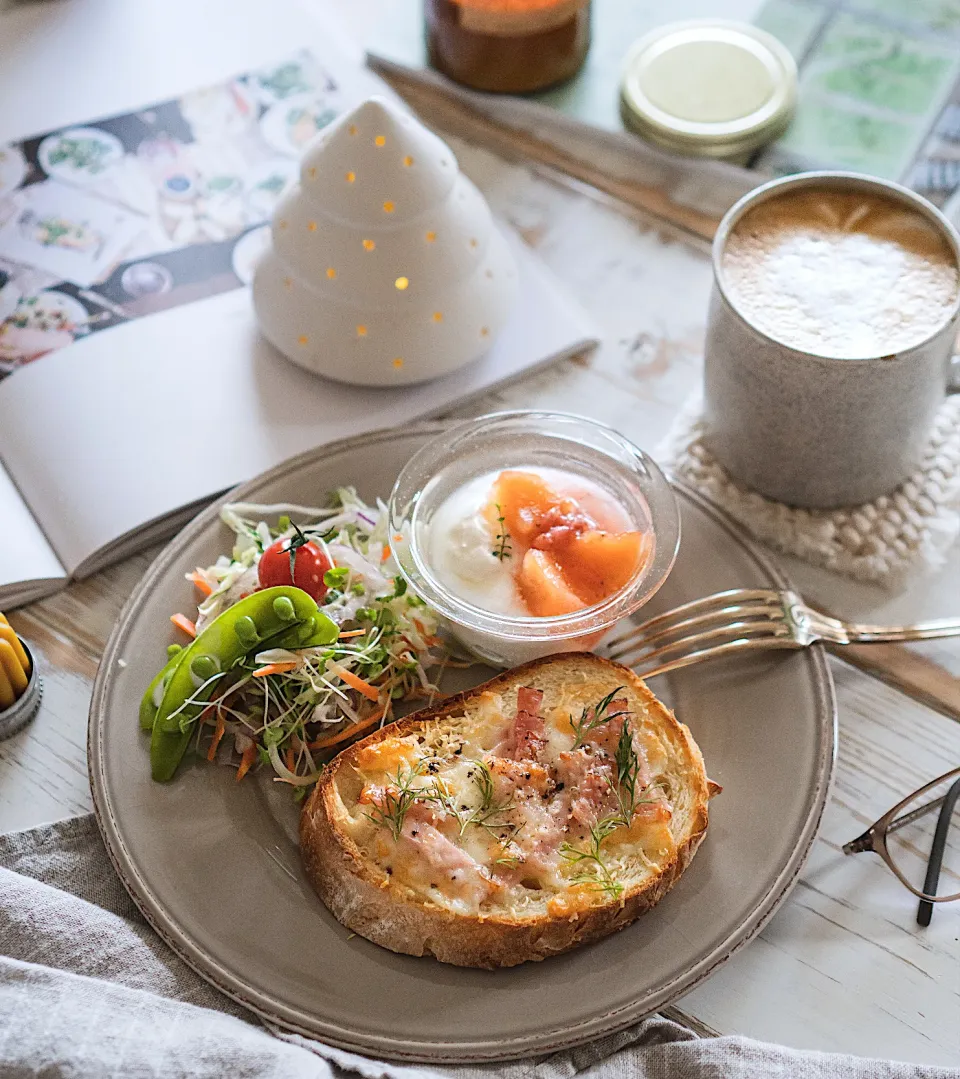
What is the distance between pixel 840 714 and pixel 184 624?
134cm

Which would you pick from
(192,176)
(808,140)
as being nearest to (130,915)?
(192,176)

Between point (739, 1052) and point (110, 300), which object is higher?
point (110, 300)

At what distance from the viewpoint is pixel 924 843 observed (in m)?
2.26

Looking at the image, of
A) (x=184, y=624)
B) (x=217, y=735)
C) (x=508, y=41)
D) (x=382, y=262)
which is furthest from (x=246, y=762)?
(x=508, y=41)

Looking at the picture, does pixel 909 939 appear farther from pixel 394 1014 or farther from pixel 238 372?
pixel 238 372

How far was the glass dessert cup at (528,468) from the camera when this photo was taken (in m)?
2.24

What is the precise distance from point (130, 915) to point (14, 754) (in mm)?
449

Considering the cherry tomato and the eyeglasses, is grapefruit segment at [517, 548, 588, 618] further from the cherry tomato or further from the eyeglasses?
the eyeglasses

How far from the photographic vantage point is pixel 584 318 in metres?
2.98

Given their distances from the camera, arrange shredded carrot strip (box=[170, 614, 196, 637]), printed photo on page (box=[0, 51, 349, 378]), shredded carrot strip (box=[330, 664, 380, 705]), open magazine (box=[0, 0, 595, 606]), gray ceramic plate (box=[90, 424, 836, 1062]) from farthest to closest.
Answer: printed photo on page (box=[0, 51, 349, 378]) → open magazine (box=[0, 0, 595, 606]) → shredded carrot strip (box=[170, 614, 196, 637]) → shredded carrot strip (box=[330, 664, 380, 705]) → gray ceramic plate (box=[90, 424, 836, 1062])

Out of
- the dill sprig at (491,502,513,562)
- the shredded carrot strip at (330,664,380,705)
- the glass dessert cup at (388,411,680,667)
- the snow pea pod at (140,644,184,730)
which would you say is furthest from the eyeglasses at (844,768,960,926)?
the snow pea pod at (140,644,184,730)

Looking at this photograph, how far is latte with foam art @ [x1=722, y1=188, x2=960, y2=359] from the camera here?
2305mm

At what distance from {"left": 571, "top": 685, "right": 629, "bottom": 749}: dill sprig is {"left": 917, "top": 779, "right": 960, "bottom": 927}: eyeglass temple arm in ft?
2.03

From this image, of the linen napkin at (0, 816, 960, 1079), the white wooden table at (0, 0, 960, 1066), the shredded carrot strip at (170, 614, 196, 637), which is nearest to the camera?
the linen napkin at (0, 816, 960, 1079)
